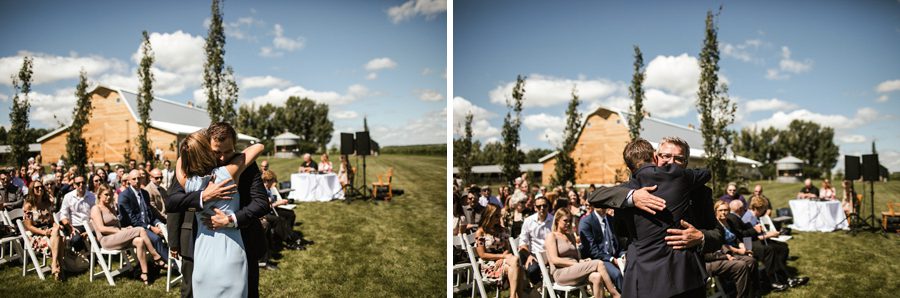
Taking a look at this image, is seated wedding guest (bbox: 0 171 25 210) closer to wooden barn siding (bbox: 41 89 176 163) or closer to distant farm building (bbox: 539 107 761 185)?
wooden barn siding (bbox: 41 89 176 163)

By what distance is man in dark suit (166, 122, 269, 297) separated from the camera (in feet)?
7.72

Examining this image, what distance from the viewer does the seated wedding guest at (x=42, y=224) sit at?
4.58 m

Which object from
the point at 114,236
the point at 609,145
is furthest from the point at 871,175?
the point at 114,236

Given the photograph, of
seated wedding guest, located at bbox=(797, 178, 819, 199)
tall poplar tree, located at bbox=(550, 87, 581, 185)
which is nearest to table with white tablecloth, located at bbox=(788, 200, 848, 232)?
seated wedding guest, located at bbox=(797, 178, 819, 199)

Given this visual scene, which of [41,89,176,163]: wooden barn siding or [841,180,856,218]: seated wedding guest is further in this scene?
[841,180,856,218]: seated wedding guest

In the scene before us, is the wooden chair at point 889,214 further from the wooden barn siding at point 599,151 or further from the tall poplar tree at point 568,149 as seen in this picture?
the tall poplar tree at point 568,149

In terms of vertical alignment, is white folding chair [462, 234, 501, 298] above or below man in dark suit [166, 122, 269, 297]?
below

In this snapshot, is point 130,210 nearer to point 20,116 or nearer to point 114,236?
point 114,236

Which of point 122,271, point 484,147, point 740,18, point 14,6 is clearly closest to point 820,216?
point 740,18

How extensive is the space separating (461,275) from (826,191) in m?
6.46

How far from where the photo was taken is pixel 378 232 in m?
6.01

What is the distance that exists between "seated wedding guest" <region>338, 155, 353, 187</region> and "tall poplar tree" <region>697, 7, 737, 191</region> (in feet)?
14.9

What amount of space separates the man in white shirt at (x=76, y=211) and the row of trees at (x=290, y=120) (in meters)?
1.55

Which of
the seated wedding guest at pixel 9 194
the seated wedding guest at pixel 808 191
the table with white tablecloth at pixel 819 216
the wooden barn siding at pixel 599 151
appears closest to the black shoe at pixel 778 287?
the wooden barn siding at pixel 599 151
